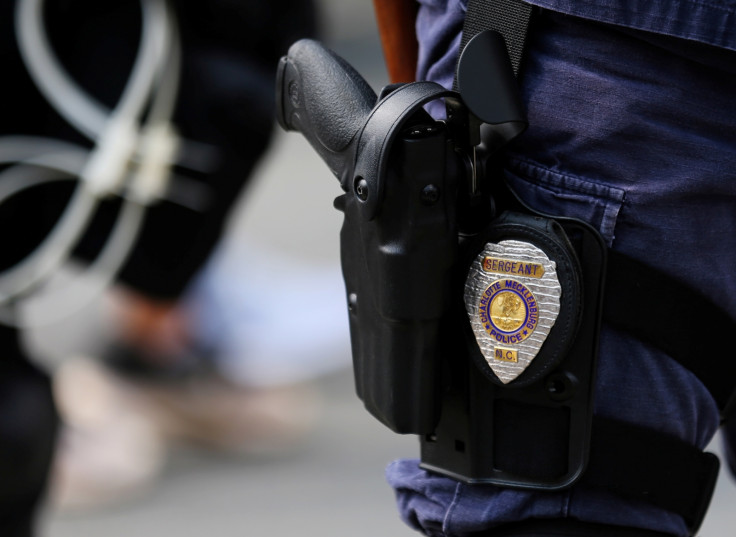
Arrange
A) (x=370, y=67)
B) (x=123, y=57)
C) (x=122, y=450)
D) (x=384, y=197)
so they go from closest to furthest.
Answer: (x=384, y=197)
(x=123, y=57)
(x=122, y=450)
(x=370, y=67)

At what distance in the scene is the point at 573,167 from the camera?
1.00 meters

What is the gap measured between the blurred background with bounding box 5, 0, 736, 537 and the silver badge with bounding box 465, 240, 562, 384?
147 cm

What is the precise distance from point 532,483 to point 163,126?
1439 mm

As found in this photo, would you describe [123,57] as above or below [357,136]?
below

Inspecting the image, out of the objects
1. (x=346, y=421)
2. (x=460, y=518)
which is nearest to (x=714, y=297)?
(x=460, y=518)

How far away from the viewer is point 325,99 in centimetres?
106

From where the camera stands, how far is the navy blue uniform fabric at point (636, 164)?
96 cm

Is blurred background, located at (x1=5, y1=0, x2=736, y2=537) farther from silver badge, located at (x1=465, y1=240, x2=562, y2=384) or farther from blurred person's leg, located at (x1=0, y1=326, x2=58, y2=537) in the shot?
silver badge, located at (x1=465, y1=240, x2=562, y2=384)

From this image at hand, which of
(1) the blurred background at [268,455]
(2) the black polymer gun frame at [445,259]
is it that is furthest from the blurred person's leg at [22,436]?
(2) the black polymer gun frame at [445,259]

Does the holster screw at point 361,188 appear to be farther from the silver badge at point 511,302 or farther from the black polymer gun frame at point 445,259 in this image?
the silver badge at point 511,302

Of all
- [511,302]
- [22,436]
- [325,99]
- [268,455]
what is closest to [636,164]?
[511,302]

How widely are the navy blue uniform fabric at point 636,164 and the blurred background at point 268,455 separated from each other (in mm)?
1450

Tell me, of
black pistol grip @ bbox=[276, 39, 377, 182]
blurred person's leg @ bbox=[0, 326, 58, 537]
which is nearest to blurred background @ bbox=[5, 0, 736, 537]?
blurred person's leg @ bbox=[0, 326, 58, 537]

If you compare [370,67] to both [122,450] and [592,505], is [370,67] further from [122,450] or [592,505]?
[592,505]
